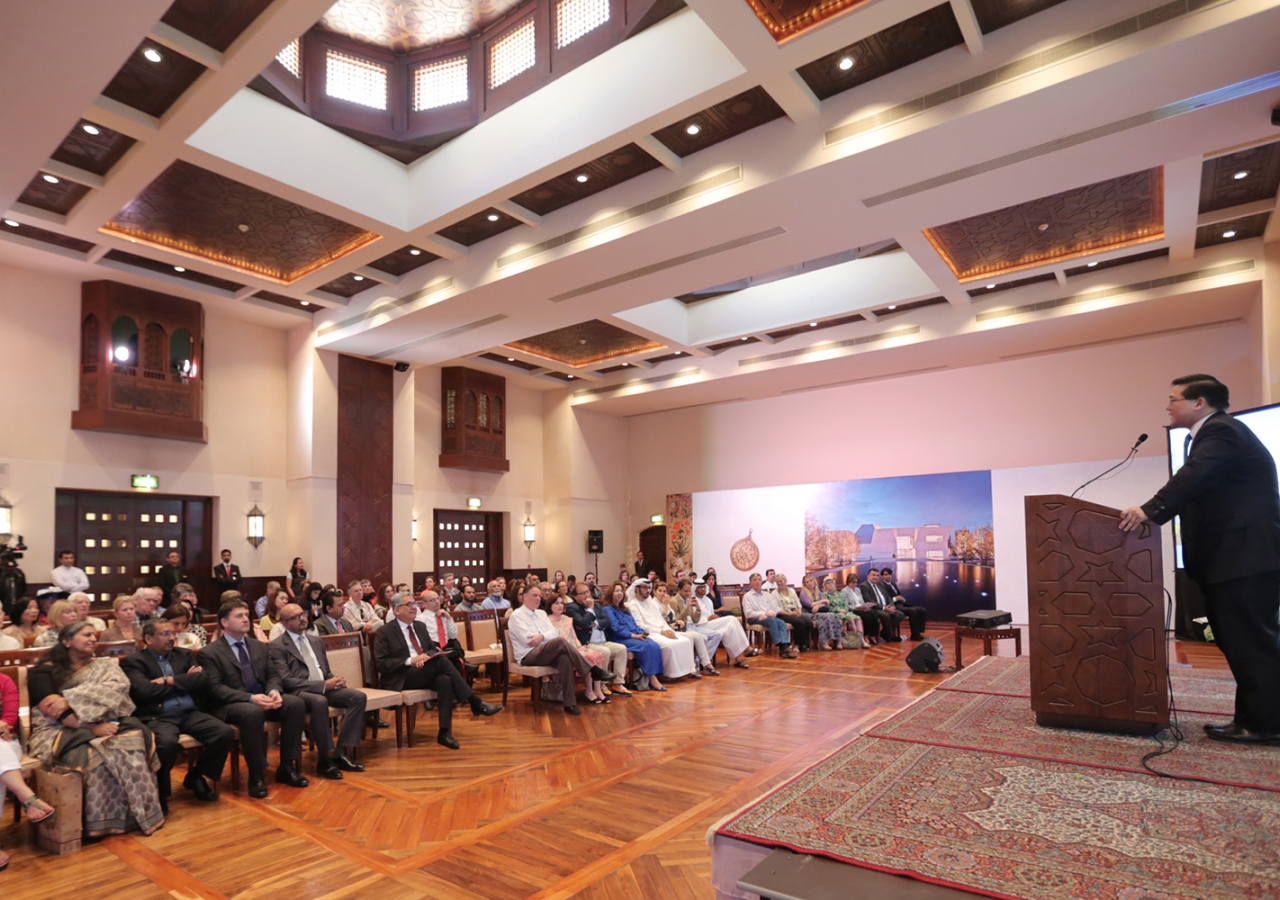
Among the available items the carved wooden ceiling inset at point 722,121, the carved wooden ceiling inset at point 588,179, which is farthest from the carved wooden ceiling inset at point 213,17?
the carved wooden ceiling inset at point 722,121

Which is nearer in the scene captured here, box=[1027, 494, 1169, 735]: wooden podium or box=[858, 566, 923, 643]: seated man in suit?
box=[1027, 494, 1169, 735]: wooden podium

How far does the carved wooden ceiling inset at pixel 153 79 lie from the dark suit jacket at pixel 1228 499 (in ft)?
23.3

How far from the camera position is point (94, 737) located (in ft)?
12.9

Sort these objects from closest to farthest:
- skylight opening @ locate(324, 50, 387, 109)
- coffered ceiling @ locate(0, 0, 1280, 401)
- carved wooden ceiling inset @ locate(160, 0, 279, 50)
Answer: carved wooden ceiling inset @ locate(160, 0, 279, 50), coffered ceiling @ locate(0, 0, 1280, 401), skylight opening @ locate(324, 50, 387, 109)

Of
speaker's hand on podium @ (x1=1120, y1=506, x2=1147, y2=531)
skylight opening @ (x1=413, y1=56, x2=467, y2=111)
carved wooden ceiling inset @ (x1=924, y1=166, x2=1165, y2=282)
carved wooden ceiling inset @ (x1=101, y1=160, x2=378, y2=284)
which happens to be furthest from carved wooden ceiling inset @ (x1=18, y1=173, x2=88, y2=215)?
speaker's hand on podium @ (x1=1120, y1=506, x2=1147, y2=531)

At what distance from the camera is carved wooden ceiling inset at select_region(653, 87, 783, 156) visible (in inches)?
269

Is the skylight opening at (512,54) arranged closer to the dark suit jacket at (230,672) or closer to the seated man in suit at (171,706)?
the dark suit jacket at (230,672)

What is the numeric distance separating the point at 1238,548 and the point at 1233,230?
25.7 feet

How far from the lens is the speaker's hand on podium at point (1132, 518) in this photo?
3203mm

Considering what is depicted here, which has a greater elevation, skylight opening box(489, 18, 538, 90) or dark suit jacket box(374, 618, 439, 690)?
skylight opening box(489, 18, 538, 90)

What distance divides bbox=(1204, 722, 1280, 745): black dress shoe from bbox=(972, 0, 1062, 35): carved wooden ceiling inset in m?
5.03

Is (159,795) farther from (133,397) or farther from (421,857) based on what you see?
(133,397)

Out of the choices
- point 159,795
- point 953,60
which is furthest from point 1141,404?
point 159,795

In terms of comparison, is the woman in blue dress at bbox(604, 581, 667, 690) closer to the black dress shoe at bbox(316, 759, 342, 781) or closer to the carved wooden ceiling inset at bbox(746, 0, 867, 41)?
the black dress shoe at bbox(316, 759, 342, 781)
